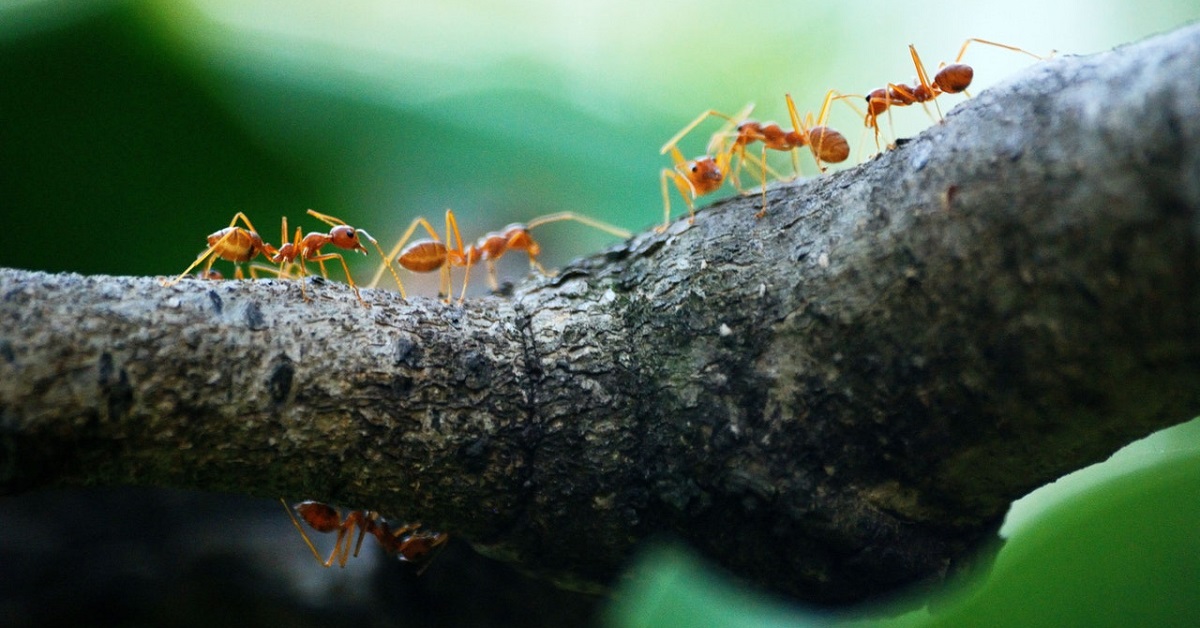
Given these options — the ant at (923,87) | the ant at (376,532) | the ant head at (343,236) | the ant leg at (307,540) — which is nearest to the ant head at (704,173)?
the ant at (923,87)

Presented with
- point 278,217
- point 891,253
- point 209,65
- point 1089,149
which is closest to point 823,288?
point 891,253

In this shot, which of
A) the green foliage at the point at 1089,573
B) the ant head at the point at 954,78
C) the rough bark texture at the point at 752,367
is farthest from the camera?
the ant head at the point at 954,78

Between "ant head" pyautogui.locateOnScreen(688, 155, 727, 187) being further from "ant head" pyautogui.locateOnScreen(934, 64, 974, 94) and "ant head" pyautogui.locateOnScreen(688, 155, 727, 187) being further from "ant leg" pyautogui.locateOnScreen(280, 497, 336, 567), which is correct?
"ant leg" pyautogui.locateOnScreen(280, 497, 336, 567)

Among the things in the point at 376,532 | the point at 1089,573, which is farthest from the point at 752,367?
the point at 376,532

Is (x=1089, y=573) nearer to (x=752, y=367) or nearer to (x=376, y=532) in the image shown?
(x=752, y=367)

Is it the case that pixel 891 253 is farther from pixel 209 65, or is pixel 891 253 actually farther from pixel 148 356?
pixel 209 65

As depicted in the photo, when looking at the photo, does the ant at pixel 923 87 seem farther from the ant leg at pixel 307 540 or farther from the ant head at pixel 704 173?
the ant leg at pixel 307 540
